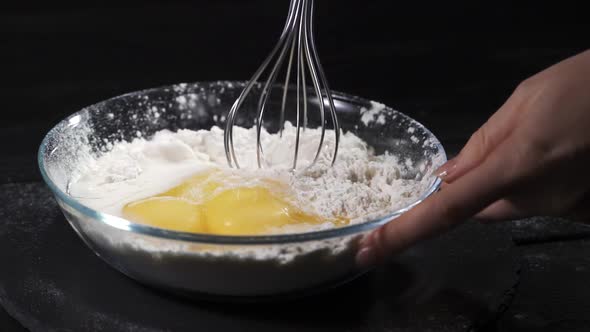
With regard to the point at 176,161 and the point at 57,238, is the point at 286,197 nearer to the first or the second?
the point at 176,161

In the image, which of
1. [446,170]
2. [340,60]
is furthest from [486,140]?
[340,60]

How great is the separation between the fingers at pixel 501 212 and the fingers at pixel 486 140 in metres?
0.07

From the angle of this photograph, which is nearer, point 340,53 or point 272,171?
point 272,171

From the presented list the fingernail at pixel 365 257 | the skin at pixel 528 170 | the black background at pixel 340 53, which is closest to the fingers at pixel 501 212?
the skin at pixel 528 170

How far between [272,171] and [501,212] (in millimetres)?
335

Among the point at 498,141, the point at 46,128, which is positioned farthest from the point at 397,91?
the point at 498,141

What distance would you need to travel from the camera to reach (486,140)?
39.1 inches

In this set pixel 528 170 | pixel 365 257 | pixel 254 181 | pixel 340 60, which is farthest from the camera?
pixel 340 60

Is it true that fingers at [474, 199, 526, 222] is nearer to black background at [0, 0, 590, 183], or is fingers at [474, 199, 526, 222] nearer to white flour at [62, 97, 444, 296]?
white flour at [62, 97, 444, 296]

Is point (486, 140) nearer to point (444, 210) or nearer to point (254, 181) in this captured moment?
point (444, 210)

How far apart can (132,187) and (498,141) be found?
49 cm

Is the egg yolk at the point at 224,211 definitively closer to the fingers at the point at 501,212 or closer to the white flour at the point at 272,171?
the white flour at the point at 272,171

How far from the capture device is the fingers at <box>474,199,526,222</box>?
0.92 meters

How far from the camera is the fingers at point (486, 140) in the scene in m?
0.93
